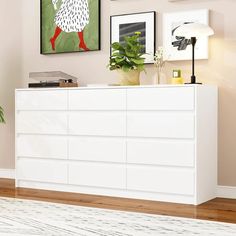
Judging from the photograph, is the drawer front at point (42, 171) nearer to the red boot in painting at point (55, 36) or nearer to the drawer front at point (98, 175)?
the drawer front at point (98, 175)

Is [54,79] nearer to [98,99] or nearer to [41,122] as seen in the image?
[41,122]

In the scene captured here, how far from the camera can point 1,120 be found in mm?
5328

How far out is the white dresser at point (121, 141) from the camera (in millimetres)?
4027

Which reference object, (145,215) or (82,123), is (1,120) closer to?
(82,123)

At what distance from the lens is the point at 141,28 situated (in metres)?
4.71

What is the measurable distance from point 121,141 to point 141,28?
1.10 metres

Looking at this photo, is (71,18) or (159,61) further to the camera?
(71,18)

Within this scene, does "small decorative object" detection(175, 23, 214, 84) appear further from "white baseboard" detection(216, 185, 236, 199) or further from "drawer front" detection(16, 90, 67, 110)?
"drawer front" detection(16, 90, 67, 110)

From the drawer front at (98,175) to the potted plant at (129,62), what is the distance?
2.44 ft

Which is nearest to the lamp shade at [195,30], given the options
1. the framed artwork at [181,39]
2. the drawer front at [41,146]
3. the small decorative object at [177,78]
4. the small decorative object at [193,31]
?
the small decorative object at [193,31]

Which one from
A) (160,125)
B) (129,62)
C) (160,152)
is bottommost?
(160,152)

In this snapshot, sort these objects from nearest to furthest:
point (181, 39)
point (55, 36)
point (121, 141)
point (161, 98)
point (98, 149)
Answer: point (161, 98) → point (121, 141) → point (98, 149) → point (181, 39) → point (55, 36)

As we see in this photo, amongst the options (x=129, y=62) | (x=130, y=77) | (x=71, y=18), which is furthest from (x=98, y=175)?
(x=71, y=18)

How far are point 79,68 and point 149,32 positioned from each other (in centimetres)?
85
